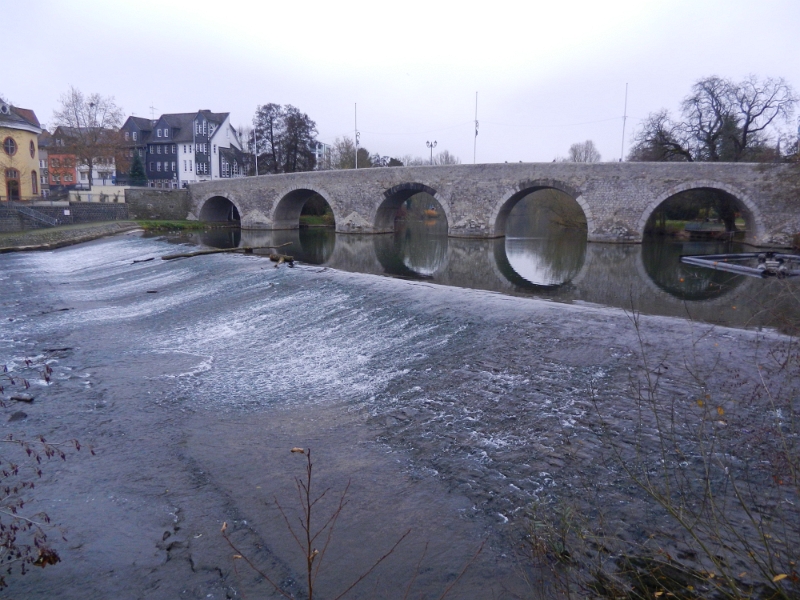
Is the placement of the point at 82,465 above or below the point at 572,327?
below

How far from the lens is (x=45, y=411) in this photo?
20.8 feet

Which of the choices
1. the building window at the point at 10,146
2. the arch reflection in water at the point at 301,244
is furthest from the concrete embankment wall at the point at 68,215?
the arch reflection in water at the point at 301,244

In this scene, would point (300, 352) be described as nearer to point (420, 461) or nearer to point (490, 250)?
point (420, 461)

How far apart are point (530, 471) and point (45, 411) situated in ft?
16.9

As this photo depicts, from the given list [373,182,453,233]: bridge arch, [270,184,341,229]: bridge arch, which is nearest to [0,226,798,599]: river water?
[373,182,453,233]: bridge arch

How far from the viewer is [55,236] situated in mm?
25859

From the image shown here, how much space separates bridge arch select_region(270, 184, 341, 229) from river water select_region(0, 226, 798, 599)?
19.8m

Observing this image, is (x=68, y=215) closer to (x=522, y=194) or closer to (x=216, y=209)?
(x=216, y=209)

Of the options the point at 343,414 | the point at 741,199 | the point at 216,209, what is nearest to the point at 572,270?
the point at 741,199

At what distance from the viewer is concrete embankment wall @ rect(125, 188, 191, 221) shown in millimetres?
36125

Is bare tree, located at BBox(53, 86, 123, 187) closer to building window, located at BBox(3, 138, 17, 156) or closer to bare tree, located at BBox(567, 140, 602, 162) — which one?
building window, located at BBox(3, 138, 17, 156)

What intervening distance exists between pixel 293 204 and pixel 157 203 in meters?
8.73

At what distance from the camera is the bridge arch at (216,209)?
37750 mm

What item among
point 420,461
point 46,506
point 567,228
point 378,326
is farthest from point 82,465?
point 567,228
